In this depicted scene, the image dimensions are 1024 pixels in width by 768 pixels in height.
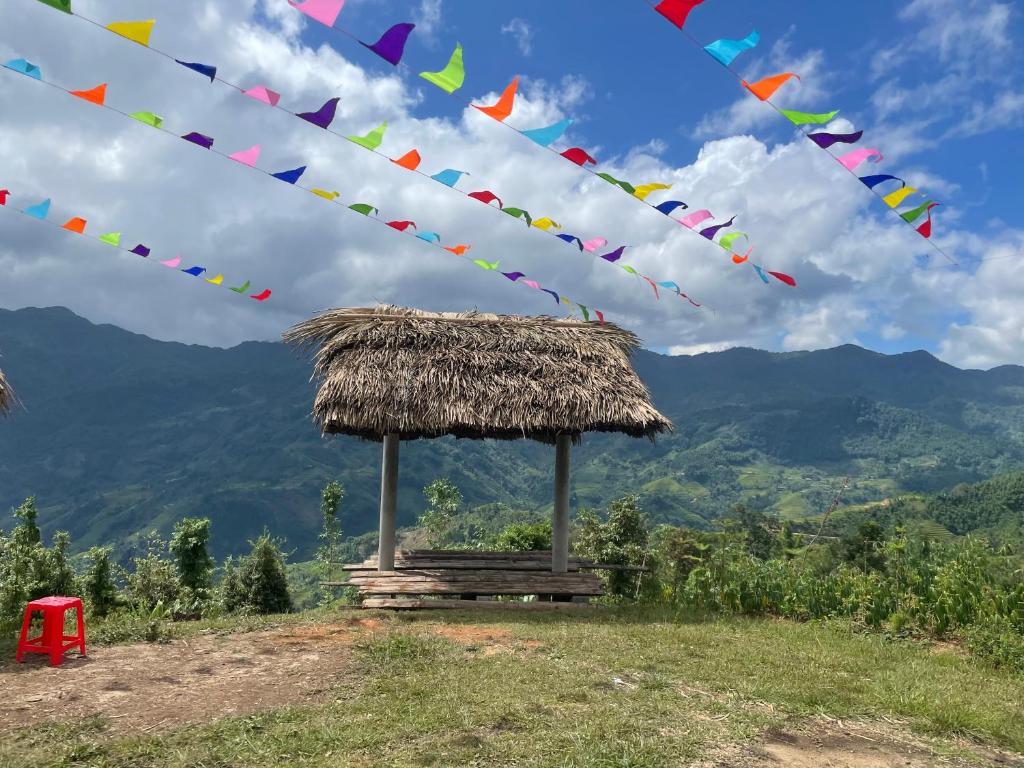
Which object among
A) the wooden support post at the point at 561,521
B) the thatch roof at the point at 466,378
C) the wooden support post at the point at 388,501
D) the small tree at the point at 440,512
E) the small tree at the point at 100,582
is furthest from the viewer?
the small tree at the point at 440,512

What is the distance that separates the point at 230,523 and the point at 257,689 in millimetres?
141318

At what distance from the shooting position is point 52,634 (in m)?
5.69

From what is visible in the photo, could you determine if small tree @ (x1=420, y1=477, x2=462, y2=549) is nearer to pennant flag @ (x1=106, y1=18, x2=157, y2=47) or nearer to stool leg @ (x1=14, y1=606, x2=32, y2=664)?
stool leg @ (x1=14, y1=606, x2=32, y2=664)

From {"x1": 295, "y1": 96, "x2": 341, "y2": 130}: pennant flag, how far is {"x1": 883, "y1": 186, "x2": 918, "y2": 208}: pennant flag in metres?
5.07

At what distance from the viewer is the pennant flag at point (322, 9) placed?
14.2 ft

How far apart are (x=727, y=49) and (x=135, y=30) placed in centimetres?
427

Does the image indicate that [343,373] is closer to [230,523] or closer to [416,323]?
[416,323]

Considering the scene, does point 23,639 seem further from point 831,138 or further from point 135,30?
point 831,138

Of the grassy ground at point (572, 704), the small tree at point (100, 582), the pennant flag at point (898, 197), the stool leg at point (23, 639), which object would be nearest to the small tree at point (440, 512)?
the small tree at point (100, 582)

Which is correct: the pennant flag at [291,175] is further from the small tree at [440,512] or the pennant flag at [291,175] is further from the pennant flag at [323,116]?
the small tree at [440,512]

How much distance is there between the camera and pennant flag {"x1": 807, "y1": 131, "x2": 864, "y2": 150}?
5.35 metres

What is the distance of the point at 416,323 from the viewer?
10.4m

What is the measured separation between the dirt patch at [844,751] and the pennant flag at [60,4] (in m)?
6.34

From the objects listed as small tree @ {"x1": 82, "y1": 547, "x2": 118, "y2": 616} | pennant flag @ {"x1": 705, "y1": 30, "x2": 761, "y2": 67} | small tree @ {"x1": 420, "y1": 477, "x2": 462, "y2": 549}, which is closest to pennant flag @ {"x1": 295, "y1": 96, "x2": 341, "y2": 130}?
pennant flag @ {"x1": 705, "y1": 30, "x2": 761, "y2": 67}
